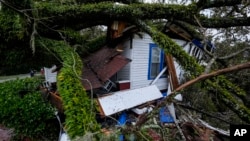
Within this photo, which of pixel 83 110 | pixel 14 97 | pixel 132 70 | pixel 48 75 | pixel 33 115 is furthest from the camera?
pixel 48 75

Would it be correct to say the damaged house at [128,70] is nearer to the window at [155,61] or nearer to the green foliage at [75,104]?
the window at [155,61]

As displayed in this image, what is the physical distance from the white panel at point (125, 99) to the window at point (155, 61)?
4.92 ft

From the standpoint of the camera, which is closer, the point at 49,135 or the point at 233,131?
the point at 233,131

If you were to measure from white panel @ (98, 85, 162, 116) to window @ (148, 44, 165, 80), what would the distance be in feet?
4.92

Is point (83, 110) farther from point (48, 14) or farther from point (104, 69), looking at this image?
point (48, 14)

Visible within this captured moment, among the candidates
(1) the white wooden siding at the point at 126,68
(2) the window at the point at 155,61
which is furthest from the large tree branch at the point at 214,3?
(1) the white wooden siding at the point at 126,68

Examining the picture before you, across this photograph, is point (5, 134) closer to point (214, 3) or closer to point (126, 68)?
point (126, 68)

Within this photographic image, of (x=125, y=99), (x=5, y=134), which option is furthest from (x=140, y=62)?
(x=5, y=134)

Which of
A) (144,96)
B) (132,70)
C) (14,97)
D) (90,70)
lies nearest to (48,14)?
(90,70)

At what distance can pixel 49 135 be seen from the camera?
7.53m

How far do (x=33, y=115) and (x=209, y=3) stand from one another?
761 centimetres

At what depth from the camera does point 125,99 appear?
25.3 feet

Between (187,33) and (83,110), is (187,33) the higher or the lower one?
the higher one

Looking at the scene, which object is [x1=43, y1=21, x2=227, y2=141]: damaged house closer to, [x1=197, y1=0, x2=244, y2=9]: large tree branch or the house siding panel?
the house siding panel
